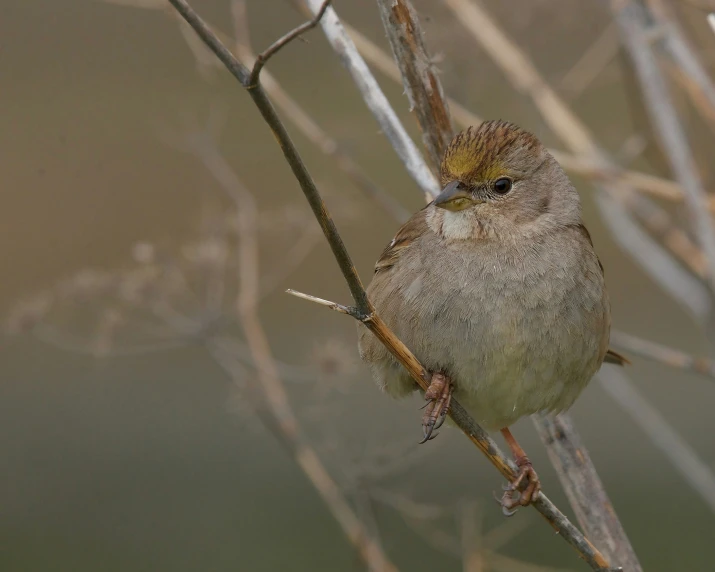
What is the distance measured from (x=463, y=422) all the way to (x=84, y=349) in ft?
6.20

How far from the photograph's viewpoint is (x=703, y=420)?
9.48 meters

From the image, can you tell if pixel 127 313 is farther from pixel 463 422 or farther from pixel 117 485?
pixel 117 485

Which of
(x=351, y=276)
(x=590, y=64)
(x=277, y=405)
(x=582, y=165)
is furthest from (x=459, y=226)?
(x=590, y=64)

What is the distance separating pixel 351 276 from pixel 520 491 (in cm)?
139

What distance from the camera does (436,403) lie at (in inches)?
133

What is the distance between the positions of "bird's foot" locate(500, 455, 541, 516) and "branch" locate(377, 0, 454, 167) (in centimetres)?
111

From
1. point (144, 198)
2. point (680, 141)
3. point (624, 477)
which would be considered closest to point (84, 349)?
point (680, 141)

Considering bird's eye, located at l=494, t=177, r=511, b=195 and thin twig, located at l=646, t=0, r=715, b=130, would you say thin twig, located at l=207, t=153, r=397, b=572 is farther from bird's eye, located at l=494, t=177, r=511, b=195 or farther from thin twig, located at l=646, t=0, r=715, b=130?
thin twig, located at l=646, t=0, r=715, b=130

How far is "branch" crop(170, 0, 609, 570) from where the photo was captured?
6.98 ft

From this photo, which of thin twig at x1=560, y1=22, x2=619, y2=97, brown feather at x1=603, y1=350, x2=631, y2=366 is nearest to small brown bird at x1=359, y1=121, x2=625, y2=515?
brown feather at x1=603, y1=350, x2=631, y2=366

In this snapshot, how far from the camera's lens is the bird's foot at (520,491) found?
353 centimetres

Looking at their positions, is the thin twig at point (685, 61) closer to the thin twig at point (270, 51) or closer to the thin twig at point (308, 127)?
the thin twig at point (308, 127)

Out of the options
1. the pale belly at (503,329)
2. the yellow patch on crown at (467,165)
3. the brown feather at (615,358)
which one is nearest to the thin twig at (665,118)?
the brown feather at (615,358)

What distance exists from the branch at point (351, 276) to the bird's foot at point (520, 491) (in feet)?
0.54
